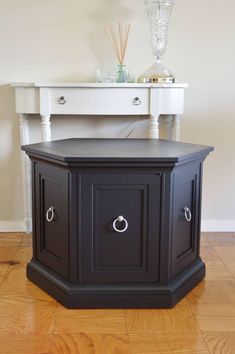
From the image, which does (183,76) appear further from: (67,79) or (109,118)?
(67,79)

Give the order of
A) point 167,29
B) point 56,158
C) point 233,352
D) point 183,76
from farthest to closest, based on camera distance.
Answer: point 183,76
point 167,29
point 56,158
point 233,352

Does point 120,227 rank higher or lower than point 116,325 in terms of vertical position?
higher

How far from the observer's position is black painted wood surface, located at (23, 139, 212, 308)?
1.45m

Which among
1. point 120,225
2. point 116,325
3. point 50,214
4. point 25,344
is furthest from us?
point 50,214

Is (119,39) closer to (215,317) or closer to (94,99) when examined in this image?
(94,99)

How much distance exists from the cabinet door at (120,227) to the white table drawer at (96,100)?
685 millimetres

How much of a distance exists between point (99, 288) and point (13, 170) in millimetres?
1046

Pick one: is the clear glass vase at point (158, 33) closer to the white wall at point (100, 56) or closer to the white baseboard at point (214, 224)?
the white wall at point (100, 56)

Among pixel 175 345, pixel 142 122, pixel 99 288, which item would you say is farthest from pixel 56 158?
pixel 142 122

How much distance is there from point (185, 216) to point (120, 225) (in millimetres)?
265

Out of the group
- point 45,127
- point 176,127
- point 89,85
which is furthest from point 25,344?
point 176,127

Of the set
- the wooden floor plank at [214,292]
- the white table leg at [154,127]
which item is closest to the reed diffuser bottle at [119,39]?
the white table leg at [154,127]

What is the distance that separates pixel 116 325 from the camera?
4.58 ft

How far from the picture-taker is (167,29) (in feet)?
6.97
